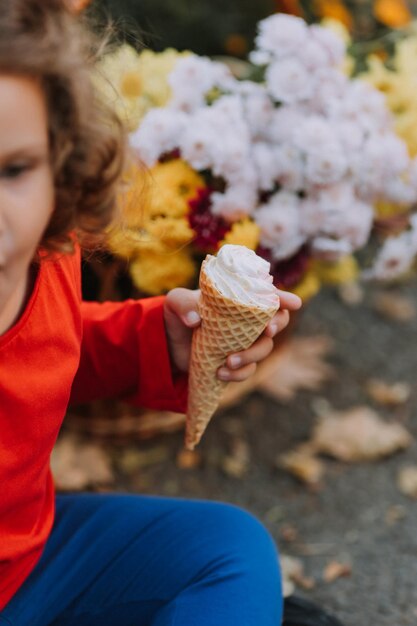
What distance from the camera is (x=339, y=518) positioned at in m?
2.12

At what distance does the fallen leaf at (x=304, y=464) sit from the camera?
7.30ft

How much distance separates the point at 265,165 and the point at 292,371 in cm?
83

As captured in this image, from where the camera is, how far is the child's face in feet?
3.17

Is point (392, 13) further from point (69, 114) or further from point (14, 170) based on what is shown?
point (14, 170)

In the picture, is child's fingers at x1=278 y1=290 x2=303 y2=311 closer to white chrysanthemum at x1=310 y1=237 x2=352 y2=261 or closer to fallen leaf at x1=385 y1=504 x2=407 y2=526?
white chrysanthemum at x1=310 y1=237 x2=352 y2=261

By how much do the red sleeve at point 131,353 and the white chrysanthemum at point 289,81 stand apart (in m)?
0.80

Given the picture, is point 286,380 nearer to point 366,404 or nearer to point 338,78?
point 366,404

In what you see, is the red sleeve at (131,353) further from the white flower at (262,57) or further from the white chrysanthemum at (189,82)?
the white flower at (262,57)

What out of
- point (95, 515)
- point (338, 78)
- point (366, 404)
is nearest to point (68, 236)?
point (95, 515)

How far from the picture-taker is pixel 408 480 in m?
2.24

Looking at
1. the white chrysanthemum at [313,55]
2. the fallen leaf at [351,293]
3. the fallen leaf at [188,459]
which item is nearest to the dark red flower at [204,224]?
the white chrysanthemum at [313,55]

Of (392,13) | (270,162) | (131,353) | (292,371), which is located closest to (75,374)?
(131,353)

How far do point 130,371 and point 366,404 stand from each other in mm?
1188

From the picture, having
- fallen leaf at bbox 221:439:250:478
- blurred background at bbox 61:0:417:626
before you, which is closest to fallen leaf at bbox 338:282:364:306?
blurred background at bbox 61:0:417:626
